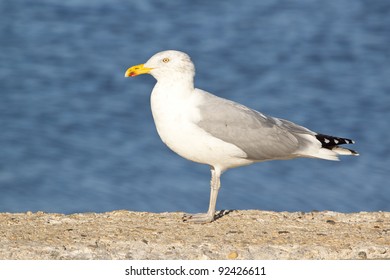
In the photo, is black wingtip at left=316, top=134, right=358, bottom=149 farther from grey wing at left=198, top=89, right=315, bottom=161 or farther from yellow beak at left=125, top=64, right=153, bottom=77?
yellow beak at left=125, top=64, right=153, bottom=77

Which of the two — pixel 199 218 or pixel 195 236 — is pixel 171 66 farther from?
pixel 195 236

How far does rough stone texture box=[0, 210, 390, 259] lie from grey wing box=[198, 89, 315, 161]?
460mm

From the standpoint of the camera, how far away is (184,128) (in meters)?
6.02

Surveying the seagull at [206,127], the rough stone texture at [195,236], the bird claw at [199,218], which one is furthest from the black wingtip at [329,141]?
the bird claw at [199,218]

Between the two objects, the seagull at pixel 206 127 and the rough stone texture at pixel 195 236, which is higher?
the seagull at pixel 206 127

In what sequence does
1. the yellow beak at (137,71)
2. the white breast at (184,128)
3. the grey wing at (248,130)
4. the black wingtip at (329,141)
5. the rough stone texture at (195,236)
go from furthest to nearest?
the black wingtip at (329,141), the yellow beak at (137,71), the grey wing at (248,130), the white breast at (184,128), the rough stone texture at (195,236)

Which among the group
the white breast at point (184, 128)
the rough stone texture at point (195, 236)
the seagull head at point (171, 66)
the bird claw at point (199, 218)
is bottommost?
the rough stone texture at point (195, 236)

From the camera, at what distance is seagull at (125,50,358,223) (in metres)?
6.05

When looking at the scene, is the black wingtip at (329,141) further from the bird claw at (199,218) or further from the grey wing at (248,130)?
the bird claw at (199,218)

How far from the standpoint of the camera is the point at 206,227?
237 inches

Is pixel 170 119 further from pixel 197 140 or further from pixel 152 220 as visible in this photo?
pixel 152 220

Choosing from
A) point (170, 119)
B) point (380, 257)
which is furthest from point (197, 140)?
point (380, 257)

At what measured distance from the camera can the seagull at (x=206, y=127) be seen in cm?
605

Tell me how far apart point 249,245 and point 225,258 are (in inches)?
8.6
